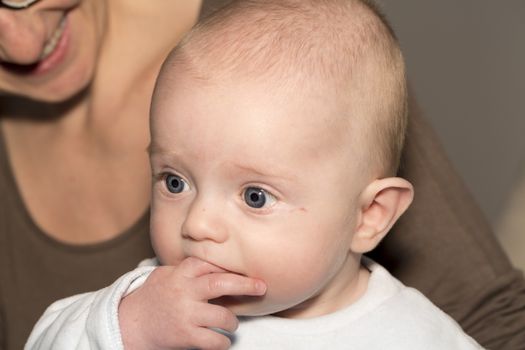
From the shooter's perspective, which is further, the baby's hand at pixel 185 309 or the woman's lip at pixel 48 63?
the woman's lip at pixel 48 63

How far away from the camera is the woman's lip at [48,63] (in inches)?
70.7

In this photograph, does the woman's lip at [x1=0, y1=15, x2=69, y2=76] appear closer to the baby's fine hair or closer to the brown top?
the brown top

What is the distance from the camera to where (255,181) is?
1239mm

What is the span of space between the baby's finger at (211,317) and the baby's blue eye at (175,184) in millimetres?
166

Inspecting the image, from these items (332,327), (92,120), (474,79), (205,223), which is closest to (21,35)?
(92,120)

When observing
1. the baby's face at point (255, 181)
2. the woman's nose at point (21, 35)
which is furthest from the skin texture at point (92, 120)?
the baby's face at point (255, 181)

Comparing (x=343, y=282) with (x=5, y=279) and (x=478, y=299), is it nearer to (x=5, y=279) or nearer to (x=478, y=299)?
(x=478, y=299)

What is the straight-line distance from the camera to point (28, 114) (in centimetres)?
206

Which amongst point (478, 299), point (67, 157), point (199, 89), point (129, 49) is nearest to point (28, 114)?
point (67, 157)

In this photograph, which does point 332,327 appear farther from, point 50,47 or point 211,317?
point 50,47

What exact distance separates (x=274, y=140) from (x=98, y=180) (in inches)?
32.6

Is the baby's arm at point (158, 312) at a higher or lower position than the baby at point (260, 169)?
lower

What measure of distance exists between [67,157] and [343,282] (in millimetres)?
817

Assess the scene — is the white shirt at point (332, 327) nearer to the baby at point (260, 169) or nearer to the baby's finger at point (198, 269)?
the baby at point (260, 169)
